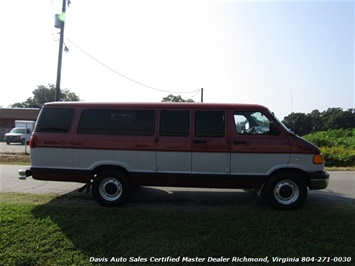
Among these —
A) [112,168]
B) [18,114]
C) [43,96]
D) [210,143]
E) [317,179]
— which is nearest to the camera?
[317,179]

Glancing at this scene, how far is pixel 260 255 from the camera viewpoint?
3473mm

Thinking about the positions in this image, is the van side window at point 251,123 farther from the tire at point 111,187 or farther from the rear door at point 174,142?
the tire at point 111,187

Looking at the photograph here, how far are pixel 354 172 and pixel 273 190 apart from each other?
271 inches

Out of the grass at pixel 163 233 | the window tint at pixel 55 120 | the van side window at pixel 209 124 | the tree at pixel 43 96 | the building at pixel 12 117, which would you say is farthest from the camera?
the tree at pixel 43 96

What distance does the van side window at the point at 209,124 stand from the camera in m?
5.29

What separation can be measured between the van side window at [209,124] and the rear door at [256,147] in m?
0.22

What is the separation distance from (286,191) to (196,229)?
2202 mm

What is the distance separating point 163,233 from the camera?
4.04m

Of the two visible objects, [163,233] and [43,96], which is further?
[43,96]

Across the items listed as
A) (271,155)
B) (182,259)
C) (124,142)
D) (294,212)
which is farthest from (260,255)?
(124,142)

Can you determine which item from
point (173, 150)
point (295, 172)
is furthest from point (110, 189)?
point (295, 172)

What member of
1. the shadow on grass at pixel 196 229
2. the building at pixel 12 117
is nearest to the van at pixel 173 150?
the shadow on grass at pixel 196 229

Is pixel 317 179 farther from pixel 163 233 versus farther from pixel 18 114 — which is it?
pixel 18 114

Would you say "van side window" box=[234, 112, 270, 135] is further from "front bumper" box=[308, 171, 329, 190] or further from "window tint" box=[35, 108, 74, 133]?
"window tint" box=[35, 108, 74, 133]
